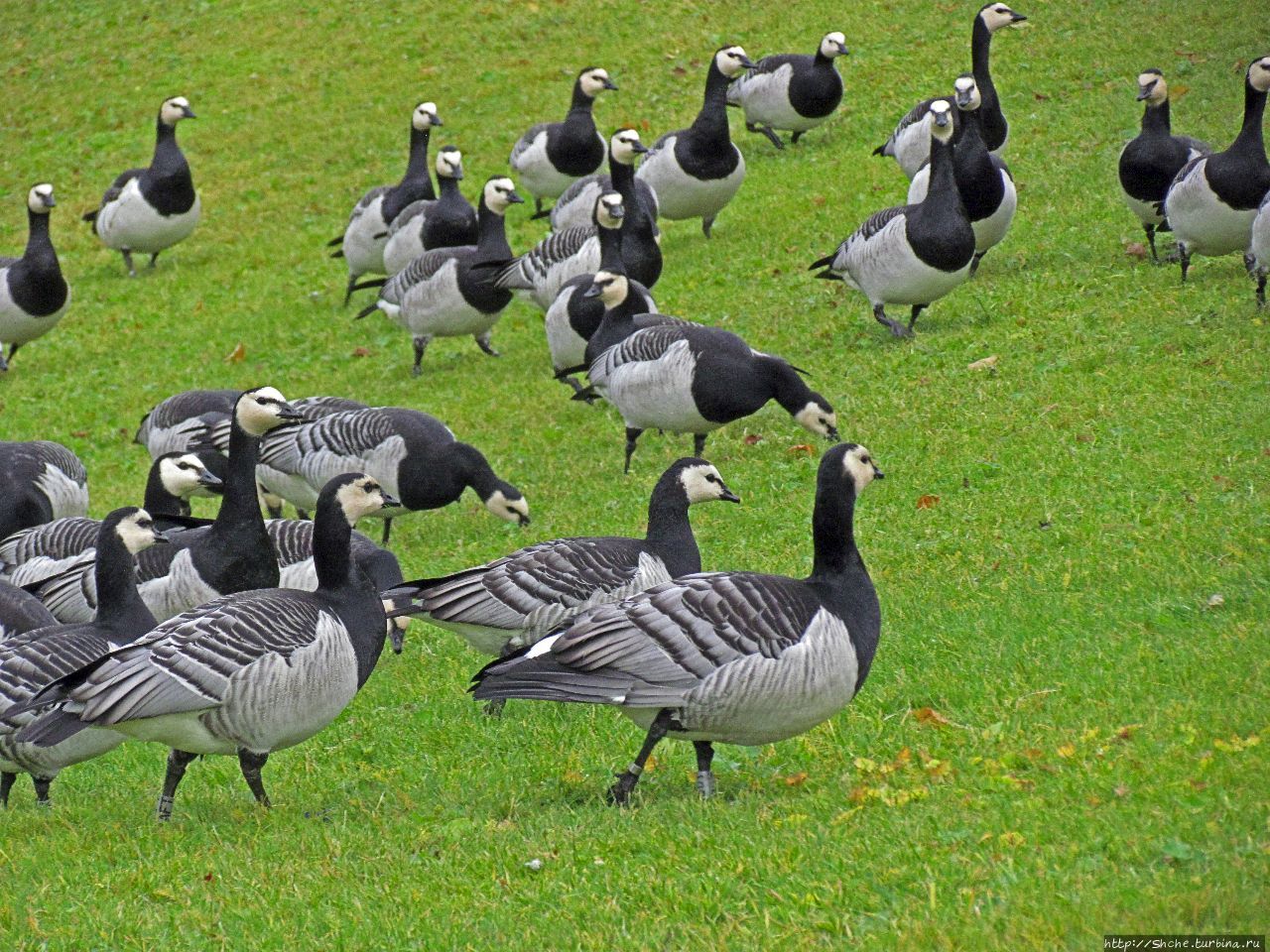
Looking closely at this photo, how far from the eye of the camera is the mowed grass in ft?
18.9

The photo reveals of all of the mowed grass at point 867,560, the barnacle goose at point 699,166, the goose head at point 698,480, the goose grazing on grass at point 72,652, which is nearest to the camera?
the mowed grass at point 867,560

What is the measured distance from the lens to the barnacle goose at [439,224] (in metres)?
19.0

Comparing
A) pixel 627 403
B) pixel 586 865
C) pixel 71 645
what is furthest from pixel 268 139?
pixel 586 865

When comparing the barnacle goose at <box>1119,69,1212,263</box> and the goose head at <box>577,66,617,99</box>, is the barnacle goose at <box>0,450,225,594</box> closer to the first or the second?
the barnacle goose at <box>1119,69,1212,263</box>

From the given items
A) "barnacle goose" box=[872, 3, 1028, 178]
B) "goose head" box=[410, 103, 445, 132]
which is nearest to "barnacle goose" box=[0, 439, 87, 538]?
"goose head" box=[410, 103, 445, 132]

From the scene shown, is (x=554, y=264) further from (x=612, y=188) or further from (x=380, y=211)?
(x=380, y=211)

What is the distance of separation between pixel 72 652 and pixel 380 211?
12.9m

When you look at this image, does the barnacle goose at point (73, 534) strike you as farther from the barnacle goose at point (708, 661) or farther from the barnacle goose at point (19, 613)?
the barnacle goose at point (708, 661)

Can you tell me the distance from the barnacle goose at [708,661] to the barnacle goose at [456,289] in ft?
32.9

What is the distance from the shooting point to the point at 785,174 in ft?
73.1

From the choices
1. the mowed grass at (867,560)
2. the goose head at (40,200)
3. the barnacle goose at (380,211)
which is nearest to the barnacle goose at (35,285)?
the goose head at (40,200)

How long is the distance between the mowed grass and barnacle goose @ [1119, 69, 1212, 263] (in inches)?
28.8

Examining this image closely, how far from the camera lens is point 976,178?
15.1m

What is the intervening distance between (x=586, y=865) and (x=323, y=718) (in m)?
1.97
